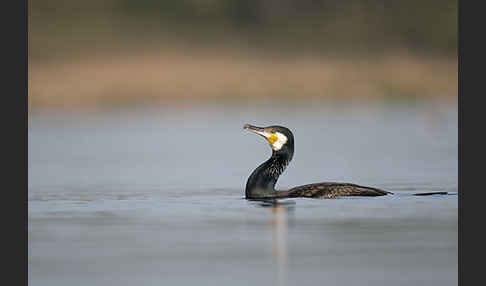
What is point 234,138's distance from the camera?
22.2 m

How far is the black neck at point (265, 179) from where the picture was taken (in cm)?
1358

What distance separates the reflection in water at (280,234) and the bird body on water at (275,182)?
0.25 m

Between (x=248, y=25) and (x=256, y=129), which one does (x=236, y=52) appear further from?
(x=256, y=129)

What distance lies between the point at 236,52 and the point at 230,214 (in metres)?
20.4

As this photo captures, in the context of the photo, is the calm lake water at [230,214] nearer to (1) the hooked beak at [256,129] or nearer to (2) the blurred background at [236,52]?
(1) the hooked beak at [256,129]

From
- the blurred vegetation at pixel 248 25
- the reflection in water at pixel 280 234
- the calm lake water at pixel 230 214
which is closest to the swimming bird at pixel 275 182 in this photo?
the calm lake water at pixel 230 214

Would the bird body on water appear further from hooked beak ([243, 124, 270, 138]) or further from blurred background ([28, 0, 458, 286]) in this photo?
blurred background ([28, 0, 458, 286])

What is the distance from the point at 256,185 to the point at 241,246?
3.01 metres

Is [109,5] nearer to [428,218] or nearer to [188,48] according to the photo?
[188,48]

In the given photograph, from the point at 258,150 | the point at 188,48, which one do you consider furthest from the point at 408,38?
the point at 258,150

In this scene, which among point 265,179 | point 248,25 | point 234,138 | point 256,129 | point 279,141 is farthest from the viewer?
point 248,25

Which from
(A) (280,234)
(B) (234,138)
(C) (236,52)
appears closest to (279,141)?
(A) (280,234)

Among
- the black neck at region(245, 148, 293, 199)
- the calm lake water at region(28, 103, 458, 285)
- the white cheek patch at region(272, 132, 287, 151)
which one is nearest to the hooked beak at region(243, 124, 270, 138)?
the white cheek patch at region(272, 132, 287, 151)

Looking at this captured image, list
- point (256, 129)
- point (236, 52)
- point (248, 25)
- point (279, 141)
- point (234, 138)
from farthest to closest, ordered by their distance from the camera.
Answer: point (248, 25) → point (236, 52) → point (234, 138) → point (279, 141) → point (256, 129)
